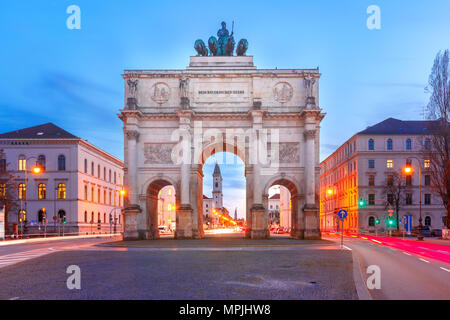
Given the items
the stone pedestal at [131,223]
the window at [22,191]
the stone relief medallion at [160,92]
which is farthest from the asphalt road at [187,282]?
the window at [22,191]

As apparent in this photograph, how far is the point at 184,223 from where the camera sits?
42562 millimetres

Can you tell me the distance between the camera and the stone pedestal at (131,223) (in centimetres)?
4294

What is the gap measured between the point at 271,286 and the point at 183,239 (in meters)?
30.9

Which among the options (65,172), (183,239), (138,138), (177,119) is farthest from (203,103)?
(65,172)

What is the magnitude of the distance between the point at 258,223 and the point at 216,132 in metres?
9.31

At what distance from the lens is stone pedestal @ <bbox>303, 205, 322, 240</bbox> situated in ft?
139

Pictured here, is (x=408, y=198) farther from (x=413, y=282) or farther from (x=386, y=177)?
(x=413, y=282)

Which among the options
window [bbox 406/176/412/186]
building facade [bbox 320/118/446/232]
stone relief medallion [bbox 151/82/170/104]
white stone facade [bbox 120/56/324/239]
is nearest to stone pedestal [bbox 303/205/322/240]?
white stone facade [bbox 120/56/324/239]

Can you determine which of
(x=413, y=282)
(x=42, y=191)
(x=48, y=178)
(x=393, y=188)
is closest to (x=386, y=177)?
(x=393, y=188)

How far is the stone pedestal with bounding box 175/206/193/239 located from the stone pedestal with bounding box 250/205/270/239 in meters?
5.65

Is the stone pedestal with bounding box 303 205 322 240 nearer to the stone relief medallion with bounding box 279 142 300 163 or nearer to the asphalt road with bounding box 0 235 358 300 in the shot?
the stone relief medallion with bounding box 279 142 300 163
